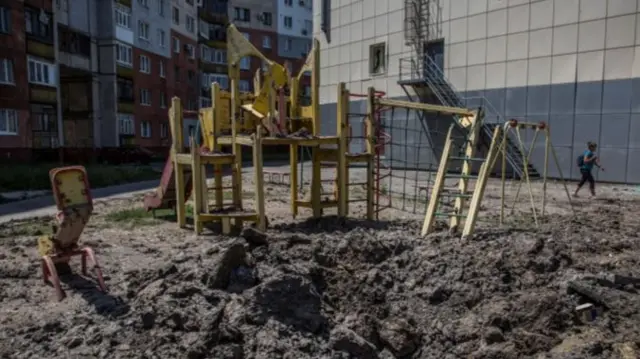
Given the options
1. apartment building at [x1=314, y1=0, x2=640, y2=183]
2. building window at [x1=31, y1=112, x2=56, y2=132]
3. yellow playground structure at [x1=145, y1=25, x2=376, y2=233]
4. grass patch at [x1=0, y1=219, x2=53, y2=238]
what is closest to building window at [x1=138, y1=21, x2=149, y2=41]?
building window at [x1=31, y1=112, x2=56, y2=132]

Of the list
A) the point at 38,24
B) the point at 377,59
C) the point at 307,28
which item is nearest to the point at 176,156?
the point at 377,59

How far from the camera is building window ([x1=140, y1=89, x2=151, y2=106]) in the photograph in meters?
38.4

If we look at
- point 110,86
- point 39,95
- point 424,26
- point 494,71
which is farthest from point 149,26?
point 494,71

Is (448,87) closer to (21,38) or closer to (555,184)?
(555,184)

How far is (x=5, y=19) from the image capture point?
24.9m

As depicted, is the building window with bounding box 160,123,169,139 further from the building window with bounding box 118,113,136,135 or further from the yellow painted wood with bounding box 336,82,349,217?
the yellow painted wood with bounding box 336,82,349,217

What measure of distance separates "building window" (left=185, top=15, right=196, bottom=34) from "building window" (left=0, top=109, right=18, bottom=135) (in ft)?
78.4

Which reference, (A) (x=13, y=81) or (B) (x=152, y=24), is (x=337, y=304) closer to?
(A) (x=13, y=81)

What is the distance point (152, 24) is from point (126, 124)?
8619mm

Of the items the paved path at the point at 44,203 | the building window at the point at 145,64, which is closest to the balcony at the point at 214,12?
the building window at the point at 145,64

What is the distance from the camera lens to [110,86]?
34719 mm

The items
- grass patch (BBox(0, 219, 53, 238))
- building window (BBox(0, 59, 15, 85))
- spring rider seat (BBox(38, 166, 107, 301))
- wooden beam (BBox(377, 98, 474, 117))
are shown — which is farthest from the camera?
building window (BBox(0, 59, 15, 85))

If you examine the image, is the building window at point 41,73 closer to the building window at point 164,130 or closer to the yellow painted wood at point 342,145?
the building window at point 164,130

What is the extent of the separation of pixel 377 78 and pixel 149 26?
787 inches
